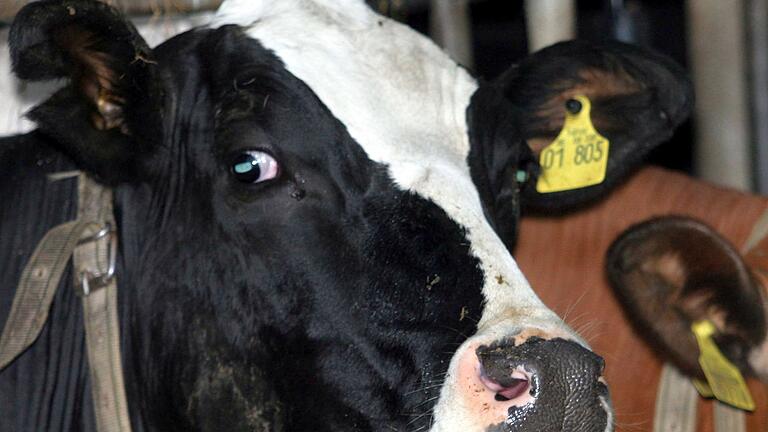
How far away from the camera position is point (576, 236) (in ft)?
12.8

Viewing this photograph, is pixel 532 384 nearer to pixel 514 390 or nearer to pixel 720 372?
pixel 514 390

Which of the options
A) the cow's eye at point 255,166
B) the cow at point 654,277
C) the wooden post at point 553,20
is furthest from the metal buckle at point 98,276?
the wooden post at point 553,20

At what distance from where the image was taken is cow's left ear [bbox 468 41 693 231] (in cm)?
305

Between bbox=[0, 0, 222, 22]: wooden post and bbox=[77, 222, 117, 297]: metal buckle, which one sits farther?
bbox=[0, 0, 222, 22]: wooden post

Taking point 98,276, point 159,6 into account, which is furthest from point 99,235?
point 159,6

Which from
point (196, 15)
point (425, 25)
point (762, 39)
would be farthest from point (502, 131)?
point (425, 25)

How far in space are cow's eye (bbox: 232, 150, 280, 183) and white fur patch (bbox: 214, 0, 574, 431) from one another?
174 millimetres

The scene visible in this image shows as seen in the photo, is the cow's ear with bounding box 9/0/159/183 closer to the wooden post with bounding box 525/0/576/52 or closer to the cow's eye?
the cow's eye

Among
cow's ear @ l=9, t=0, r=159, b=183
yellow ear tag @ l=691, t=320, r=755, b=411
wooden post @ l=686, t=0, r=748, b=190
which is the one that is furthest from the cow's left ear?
wooden post @ l=686, t=0, r=748, b=190

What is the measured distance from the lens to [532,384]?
6.23 feet

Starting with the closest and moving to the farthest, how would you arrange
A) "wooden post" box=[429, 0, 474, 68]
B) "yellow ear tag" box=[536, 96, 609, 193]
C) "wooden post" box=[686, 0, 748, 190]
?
1. "yellow ear tag" box=[536, 96, 609, 193]
2. "wooden post" box=[686, 0, 748, 190]
3. "wooden post" box=[429, 0, 474, 68]

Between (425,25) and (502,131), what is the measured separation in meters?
5.03

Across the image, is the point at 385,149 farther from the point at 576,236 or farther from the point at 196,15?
the point at 196,15

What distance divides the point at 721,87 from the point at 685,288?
7.51 feet
